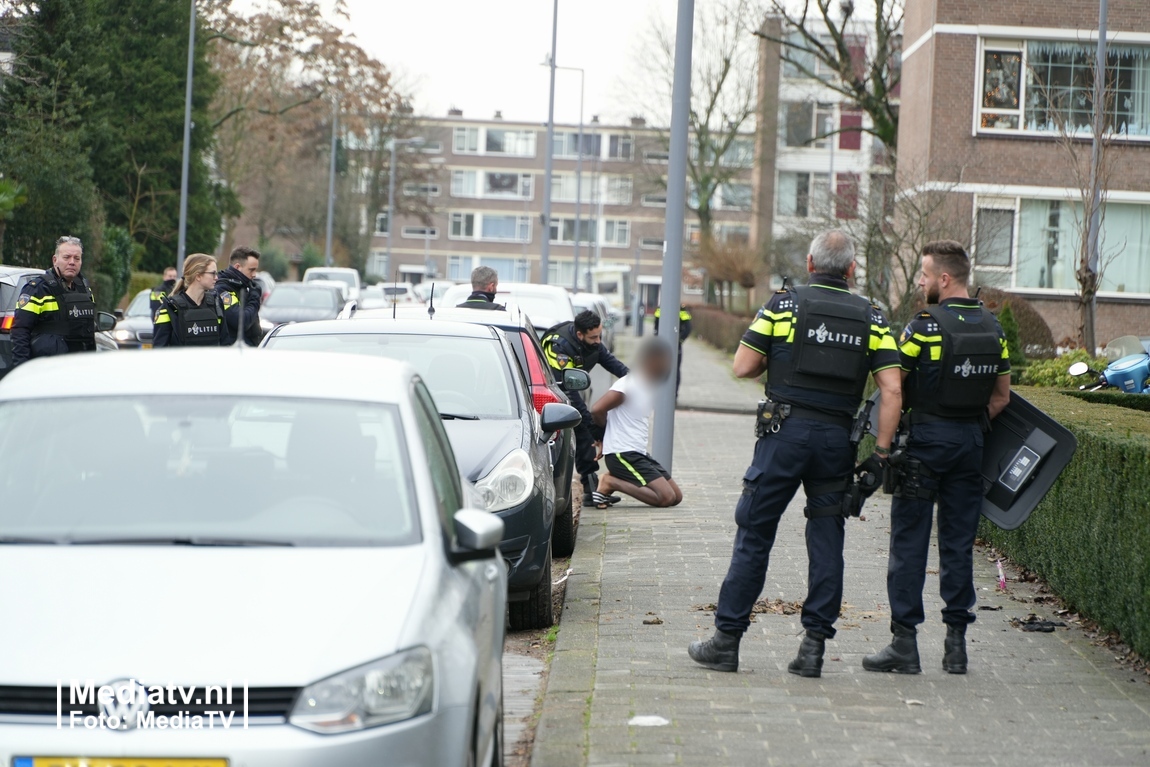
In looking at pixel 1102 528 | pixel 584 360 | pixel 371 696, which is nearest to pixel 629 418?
pixel 584 360

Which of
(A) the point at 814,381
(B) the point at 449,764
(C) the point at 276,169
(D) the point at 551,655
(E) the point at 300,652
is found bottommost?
(D) the point at 551,655

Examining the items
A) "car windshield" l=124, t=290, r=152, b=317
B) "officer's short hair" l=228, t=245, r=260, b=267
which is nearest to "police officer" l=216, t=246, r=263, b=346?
"officer's short hair" l=228, t=245, r=260, b=267

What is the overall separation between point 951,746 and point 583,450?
6916 mm

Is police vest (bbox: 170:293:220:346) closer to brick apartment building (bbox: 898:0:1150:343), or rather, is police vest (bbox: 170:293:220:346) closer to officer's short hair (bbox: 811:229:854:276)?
officer's short hair (bbox: 811:229:854:276)

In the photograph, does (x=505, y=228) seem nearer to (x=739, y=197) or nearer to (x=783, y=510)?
(x=739, y=197)

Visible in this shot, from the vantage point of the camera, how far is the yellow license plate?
3.22 metres

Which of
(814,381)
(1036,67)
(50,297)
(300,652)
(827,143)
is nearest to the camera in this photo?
(300,652)

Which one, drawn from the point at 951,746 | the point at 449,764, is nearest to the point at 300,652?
the point at 449,764

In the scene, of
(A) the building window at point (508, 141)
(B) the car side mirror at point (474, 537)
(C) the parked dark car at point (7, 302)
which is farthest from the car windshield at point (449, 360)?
(A) the building window at point (508, 141)

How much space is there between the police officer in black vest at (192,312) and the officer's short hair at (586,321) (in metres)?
2.91

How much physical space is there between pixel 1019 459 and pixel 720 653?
5.52 feet

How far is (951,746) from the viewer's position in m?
5.19

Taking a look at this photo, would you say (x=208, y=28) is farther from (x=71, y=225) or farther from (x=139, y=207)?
(x=71, y=225)

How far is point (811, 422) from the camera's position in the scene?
5961 millimetres
